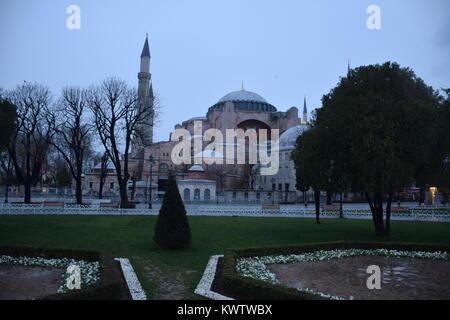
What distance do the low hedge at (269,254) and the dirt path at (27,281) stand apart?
3.36 m

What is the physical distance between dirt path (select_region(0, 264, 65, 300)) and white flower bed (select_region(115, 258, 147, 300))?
4.37ft

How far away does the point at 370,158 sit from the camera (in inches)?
493

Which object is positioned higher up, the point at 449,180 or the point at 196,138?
the point at 196,138

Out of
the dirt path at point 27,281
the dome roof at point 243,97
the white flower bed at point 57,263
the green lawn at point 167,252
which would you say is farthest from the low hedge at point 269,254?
the dome roof at point 243,97

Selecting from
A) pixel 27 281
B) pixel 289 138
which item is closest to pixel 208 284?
pixel 27 281

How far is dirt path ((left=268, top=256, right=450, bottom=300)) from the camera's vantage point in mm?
6383

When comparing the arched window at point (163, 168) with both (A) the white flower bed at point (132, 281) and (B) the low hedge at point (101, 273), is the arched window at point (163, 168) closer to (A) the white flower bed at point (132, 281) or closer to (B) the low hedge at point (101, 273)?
(B) the low hedge at point (101, 273)

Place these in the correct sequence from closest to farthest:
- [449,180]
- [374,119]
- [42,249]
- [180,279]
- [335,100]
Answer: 1. [180,279]
2. [42,249]
3. [374,119]
4. [335,100]
5. [449,180]

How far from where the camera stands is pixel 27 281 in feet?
23.6

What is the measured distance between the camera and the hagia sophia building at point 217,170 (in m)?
41.8

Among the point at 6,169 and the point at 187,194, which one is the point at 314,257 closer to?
the point at 187,194
